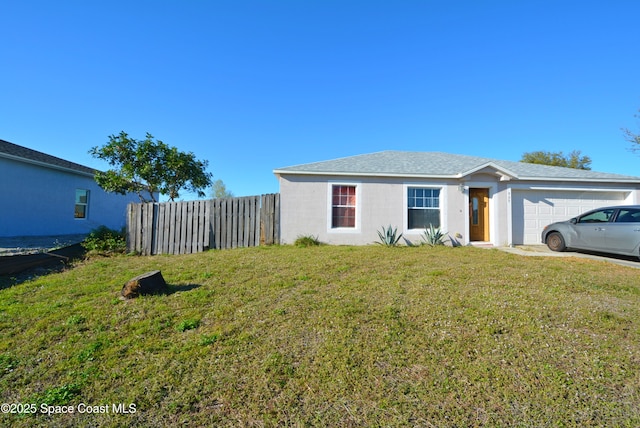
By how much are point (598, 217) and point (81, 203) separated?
69.5 ft

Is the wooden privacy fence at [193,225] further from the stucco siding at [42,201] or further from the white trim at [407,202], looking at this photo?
the stucco siding at [42,201]

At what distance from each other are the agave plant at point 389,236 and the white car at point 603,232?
489cm

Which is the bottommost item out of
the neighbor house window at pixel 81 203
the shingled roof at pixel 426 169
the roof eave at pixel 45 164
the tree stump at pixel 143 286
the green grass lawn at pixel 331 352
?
the green grass lawn at pixel 331 352

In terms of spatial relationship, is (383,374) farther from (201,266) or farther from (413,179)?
(413,179)

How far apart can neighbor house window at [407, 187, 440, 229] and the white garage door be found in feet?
9.49

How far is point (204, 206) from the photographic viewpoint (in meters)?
9.03

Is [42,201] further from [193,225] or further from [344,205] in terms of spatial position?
[344,205]

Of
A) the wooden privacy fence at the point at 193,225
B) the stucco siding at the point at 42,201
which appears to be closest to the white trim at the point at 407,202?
the wooden privacy fence at the point at 193,225

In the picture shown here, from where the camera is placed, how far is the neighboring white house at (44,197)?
36.0 feet

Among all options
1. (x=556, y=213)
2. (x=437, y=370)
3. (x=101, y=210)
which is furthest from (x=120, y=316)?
(x=101, y=210)

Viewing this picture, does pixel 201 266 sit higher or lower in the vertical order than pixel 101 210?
lower

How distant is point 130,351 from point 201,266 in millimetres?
3613

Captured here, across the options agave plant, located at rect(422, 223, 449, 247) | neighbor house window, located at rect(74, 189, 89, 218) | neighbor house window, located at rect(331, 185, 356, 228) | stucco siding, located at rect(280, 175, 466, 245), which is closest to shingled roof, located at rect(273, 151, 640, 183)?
stucco siding, located at rect(280, 175, 466, 245)

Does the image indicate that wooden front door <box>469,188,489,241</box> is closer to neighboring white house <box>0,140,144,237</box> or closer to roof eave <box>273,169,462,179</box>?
roof eave <box>273,169,462,179</box>
